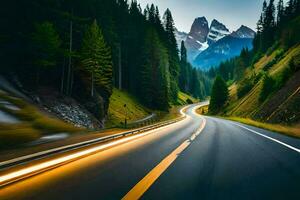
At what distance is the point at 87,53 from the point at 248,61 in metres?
108

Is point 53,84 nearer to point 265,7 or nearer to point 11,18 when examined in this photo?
point 11,18

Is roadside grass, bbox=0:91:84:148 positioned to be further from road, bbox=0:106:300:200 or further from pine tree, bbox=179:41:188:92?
pine tree, bbox=179:41:188:92

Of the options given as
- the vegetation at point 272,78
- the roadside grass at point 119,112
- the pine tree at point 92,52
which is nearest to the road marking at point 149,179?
the vegetation at point 272,78

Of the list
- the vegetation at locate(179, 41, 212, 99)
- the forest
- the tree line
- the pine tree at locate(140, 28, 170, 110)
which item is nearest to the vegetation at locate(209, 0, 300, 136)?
the tree line

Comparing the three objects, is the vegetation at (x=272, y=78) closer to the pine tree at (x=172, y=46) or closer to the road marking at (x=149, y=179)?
the road marking at (x=149, y=179)

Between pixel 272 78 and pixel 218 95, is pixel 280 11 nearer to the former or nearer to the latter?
A: pixel 218 95

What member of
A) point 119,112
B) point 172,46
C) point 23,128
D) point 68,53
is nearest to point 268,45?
point 172,46

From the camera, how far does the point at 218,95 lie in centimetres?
8494

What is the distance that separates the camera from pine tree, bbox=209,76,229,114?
84375 mm

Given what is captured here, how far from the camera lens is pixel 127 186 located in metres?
4.28

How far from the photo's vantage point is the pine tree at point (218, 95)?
277 feet

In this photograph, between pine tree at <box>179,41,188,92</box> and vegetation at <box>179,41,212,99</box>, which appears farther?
vegetation at <box>179,41,212,99</box>

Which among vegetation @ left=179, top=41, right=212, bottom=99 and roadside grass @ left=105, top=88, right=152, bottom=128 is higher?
vegetation @ left=179, top=41, right=212, bottom=99

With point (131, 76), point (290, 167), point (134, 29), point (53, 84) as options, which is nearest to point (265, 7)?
point (134, 29)
